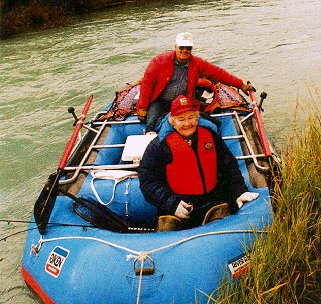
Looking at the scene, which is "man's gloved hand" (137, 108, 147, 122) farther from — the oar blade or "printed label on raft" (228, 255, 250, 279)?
"printed label on raft" (228, 255, 250, 279)

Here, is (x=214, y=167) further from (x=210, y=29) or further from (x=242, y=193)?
(x=210, y=29)

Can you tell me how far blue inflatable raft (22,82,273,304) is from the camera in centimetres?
267

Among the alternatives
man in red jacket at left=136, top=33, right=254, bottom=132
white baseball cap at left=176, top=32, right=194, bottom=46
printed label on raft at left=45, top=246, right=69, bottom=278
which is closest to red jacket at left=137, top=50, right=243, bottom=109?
man in red jacket at left=136, top=33, right=254, bottom=132

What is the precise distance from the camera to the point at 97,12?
18.3 meters

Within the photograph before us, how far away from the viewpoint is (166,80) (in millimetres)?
4980

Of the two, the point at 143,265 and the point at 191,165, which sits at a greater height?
the point at 191,165

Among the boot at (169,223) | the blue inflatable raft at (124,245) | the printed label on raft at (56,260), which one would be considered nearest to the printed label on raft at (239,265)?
the blue inflatable raft at (124,245)

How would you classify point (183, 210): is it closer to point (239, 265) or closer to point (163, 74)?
point (239, 265)

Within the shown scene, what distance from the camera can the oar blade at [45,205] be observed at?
10.7 ft

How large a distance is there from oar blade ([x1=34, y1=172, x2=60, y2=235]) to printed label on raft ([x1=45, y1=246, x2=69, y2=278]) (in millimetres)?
281

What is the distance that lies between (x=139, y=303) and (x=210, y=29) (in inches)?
450

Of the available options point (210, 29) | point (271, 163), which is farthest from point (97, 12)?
point (271, 163)

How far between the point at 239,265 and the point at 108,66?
27.2ft

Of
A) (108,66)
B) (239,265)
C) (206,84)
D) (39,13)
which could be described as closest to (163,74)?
(206,84)
